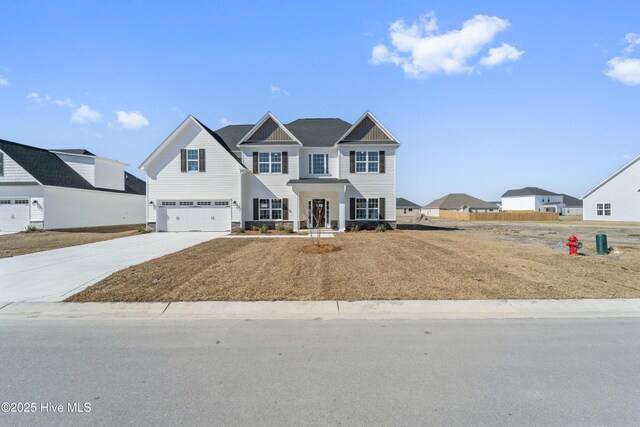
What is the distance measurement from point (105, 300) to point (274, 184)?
16874 mm

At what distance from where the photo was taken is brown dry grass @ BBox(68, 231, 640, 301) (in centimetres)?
648

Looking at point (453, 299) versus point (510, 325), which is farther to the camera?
point (453, 299)

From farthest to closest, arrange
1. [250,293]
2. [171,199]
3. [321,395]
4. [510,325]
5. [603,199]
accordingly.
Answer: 1. [603,199]
2. [171,199]
3. [250,293]
4. [510,325]
5. [321,395]

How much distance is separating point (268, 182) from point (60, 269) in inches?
579

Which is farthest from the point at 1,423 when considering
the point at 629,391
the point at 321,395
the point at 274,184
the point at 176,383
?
the point at 274,184

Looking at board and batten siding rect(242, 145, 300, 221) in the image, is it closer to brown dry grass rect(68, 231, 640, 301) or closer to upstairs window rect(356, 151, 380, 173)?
upstairs window rect(356, 151, 380, 173)

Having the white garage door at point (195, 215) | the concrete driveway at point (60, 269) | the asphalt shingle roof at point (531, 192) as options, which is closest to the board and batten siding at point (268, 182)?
the white garage door at point (195, 215)

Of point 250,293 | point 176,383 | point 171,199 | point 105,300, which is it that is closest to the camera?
point 176,383

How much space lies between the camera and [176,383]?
332cm

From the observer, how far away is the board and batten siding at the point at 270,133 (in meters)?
Result: 22.3

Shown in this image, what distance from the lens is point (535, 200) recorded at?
72.4 metres

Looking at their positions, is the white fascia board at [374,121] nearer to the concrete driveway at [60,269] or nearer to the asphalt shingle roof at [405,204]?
the concrete driveway at [60,269]

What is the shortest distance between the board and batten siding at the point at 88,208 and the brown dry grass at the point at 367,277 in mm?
19265

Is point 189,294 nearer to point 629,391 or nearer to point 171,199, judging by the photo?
point 629,391
